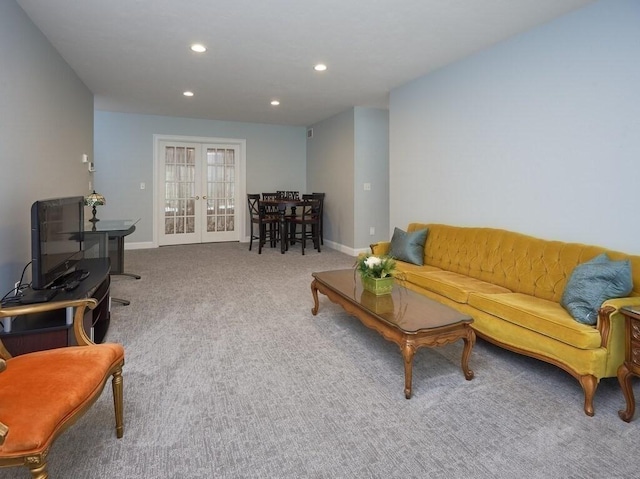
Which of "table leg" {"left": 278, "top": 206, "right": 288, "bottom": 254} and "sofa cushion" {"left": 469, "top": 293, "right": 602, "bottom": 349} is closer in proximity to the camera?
"sofa cushion" {"left": 469, "top": 293, "right": 602, "bottom": 349}

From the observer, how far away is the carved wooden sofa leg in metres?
2.00

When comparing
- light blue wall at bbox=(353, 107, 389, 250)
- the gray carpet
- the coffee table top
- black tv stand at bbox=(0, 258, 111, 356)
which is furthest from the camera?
light blue wall at bbox=(353, 107, 389, 250)

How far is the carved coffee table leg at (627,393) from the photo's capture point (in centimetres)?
194

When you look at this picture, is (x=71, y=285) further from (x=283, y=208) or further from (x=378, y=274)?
(x=283, y=208)

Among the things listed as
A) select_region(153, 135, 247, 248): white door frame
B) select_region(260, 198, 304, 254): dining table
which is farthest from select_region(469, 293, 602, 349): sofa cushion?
select_region(153, 135, 247, 248): white door frame

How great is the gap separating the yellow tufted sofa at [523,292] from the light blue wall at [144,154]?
4642 millimetres

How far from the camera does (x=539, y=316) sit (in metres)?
2.32

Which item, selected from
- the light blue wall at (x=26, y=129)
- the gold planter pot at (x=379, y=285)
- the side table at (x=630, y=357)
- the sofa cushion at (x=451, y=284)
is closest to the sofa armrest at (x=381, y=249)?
the sofa cushion at (x=451, y=284)

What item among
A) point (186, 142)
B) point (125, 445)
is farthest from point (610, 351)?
point (186, 142)

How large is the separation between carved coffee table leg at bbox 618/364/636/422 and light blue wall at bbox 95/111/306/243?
674 cm

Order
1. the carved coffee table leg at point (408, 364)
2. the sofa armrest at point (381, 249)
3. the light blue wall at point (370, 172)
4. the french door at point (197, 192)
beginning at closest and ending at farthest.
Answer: the carved coffee table leg at point (408, 364) < the sofa armrest at point (381, 249) < the light blue wall at point (370, 172) < the french door at point (197, 192)

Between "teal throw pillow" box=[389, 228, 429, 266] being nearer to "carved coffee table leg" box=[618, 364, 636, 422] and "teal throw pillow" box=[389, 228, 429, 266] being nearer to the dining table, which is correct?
"carved coffee table leg" box=[618, 364, 636, 422]

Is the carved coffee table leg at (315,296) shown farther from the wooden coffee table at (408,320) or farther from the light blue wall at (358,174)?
the light blue wall at (358,174)

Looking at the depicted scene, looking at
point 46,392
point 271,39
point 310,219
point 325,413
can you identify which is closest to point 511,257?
point 325,413
